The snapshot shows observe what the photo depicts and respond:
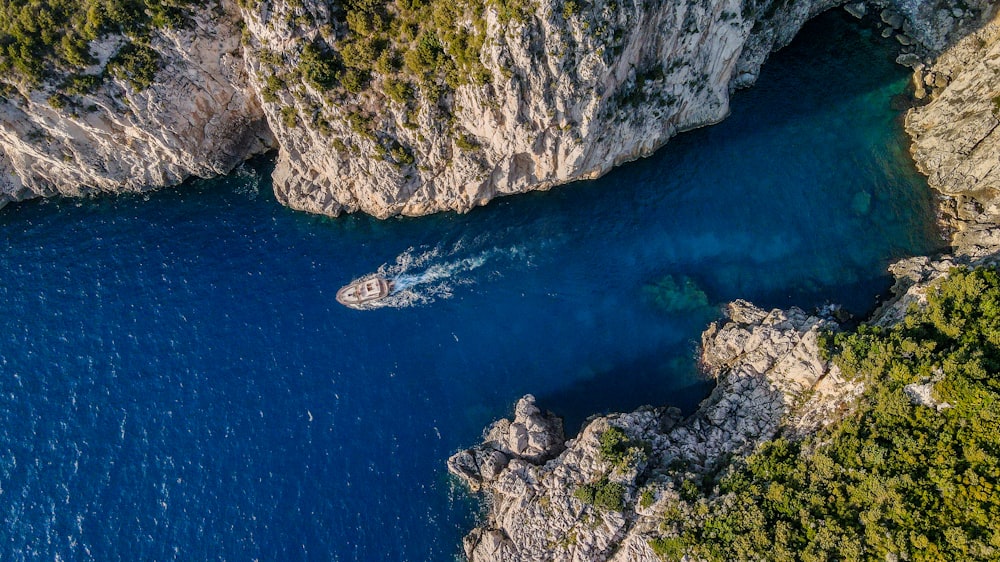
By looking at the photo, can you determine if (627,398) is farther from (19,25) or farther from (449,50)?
(19,25)

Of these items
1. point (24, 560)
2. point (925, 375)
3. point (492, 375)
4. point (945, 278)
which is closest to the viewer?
point (925, 375)

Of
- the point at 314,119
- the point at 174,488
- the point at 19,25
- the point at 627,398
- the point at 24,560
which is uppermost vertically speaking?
the point at 19,25

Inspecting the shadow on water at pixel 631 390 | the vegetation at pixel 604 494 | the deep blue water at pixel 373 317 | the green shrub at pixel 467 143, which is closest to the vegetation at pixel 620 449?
the vegetation at pixel 604 494

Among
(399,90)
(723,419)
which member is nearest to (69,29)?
(399,90)

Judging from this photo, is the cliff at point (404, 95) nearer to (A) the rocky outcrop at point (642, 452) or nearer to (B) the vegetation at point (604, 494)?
(A) the rocky outcrop at point (642, 452)

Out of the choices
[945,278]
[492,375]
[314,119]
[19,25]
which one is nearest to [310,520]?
[492,375]

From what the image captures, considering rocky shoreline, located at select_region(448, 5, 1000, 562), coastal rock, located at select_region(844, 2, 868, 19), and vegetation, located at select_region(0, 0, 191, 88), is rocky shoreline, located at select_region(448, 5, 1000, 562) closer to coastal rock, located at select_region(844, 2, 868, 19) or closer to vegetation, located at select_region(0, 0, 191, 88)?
coastal rock, located at select_region(844, 2, 868, 19)

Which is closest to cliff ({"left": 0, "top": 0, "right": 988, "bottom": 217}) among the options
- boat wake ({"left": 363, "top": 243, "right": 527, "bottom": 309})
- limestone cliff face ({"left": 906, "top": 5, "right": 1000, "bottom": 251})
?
limestone cliff face ({"left": 906, "top": 5, "right": 1000, "bottom": 251})
